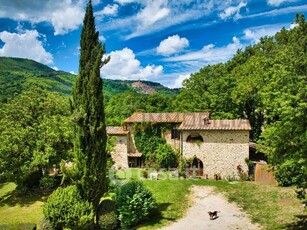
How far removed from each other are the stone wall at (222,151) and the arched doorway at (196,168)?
500mm

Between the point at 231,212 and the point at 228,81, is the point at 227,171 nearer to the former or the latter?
the point at 231,212

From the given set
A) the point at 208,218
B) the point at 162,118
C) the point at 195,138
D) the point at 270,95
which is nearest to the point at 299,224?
the point at 208,218

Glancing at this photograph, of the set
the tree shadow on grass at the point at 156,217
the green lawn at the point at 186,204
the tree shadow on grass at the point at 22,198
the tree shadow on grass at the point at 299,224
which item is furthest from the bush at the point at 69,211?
the tree shadow on grass at the point at 299,224

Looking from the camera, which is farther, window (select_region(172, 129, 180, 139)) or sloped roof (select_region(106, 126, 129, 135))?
sloped roof (select_region(106, 126, 129, 135))

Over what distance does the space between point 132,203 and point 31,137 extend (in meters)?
10.7

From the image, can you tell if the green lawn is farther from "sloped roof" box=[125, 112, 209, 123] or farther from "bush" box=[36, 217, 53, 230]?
"sloped roof" box=[125, 112, 209, 123]

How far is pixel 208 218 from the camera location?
58.5ft

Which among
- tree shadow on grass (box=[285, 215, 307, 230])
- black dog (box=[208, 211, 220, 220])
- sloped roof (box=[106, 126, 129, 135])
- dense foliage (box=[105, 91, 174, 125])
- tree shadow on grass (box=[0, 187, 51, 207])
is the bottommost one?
tree shadow on grass (box=[0, 187, 51, 207])

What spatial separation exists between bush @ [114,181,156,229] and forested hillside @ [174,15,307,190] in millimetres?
7716

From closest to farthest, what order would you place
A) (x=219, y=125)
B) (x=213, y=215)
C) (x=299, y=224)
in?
(x=299, y=224), (x=213, y=215), (x=219, y=125)

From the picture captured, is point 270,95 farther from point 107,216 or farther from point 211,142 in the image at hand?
point 211,142

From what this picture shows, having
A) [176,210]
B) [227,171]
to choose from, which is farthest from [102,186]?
[227,171]

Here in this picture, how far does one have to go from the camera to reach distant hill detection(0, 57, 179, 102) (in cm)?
11319

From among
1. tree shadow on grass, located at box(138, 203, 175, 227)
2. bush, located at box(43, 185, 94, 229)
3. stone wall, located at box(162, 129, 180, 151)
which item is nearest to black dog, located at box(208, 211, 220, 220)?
tree shadow on grass, located at box(138, 203, 175, 227)
